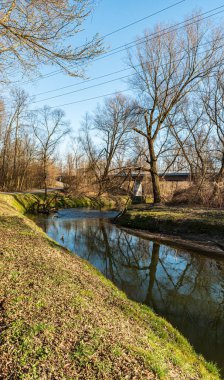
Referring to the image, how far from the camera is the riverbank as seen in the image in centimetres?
1192

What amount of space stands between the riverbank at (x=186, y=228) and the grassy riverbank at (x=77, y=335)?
7098 millimetres

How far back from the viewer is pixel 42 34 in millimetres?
5883

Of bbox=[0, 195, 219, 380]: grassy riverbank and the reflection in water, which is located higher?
bbox=[0, 195, 219, 380]: grassy riverbank

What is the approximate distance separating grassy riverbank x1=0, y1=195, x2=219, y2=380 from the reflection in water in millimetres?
715

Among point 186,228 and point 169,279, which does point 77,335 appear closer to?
point 169,279

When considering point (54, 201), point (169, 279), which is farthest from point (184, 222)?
point (54, 201)

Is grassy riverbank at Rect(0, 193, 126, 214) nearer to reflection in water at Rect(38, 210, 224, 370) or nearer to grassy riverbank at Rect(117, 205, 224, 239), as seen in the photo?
grassy riverbank at Rect(117, 205, 224, 239)

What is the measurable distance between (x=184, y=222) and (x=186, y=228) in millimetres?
434

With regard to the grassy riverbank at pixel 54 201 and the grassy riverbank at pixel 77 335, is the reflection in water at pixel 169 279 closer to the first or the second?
the grassy riverbank at pixel 77 335

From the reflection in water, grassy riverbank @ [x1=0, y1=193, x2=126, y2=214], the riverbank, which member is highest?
grassy riverbank @ [x1=0, y1=193, x2=126, y2=214]

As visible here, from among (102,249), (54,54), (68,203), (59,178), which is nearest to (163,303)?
(102,249)

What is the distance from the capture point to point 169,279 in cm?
834

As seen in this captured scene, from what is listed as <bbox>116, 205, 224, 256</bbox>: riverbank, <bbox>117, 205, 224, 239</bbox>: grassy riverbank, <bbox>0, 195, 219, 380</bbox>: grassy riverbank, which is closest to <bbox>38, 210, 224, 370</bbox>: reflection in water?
<bbox>0, 195, 219, 380</bbox>: grassy riverbank

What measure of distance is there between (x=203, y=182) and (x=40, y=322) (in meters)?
18.0
